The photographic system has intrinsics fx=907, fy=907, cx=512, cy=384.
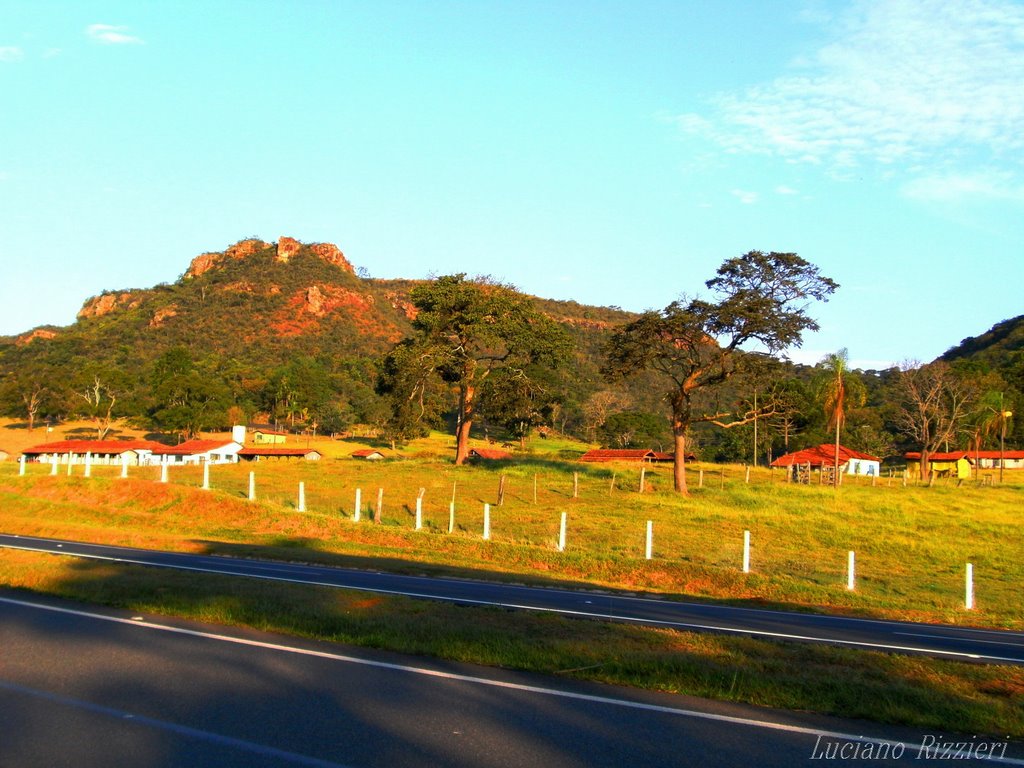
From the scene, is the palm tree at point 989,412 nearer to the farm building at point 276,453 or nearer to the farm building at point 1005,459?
the farm building at point 1005,459

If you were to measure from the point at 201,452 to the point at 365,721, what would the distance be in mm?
74215

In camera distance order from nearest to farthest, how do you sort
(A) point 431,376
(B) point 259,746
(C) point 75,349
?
(B) point 259,746 < (A) point 431,376 < (C) point 75,349

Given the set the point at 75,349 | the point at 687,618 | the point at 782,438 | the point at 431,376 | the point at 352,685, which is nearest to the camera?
the point at 352,685

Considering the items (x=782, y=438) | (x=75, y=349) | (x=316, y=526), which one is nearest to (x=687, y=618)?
(x=316, y=526)

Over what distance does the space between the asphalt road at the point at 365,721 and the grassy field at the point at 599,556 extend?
0.73 meters

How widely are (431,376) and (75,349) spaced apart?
97.5m

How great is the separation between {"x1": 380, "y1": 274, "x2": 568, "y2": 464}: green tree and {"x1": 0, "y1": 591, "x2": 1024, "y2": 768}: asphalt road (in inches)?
1857

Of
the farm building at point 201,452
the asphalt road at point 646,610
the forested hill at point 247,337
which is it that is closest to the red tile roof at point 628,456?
the forested hill at point 247,337

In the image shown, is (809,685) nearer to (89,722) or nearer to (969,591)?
(89,722)

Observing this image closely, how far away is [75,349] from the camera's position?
133 metres

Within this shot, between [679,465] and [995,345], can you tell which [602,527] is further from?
[995,345]

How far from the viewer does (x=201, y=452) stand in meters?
76.5

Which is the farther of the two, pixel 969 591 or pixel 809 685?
pixel 969 591

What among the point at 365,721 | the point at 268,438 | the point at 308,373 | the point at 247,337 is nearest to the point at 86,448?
the point at 268,438
